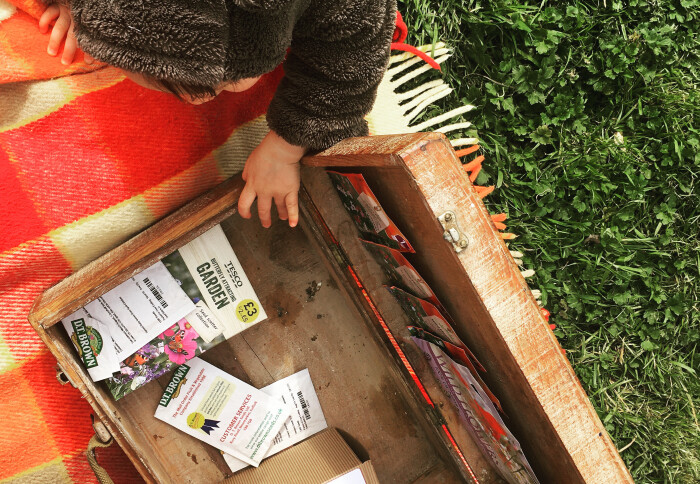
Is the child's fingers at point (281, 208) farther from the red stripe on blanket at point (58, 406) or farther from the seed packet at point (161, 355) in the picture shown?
the red stripe on blanket at point (58, 406)

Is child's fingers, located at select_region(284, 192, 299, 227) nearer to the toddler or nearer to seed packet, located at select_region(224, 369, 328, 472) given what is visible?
the toddler

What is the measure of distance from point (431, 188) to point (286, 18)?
0.30 meters

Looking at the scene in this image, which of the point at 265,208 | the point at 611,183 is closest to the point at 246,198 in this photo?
the point at 265,208

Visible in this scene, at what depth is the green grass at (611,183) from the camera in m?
1.46

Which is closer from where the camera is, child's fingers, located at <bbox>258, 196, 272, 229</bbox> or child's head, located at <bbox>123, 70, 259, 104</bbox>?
child's head, located at <bbox>123, 70, 259, 104</bbox>

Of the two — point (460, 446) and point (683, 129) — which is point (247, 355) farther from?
point (683, 129)

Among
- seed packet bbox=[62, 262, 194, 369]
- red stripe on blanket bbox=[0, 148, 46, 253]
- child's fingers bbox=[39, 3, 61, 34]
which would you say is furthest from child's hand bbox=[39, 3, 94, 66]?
seed packet bbox=[62, 262, 194, 369]

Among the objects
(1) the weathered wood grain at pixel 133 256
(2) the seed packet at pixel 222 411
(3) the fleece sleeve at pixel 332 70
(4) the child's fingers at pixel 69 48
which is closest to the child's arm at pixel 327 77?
(3) the fleece sleeve at pixel 332 70

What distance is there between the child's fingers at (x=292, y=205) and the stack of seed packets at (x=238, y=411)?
1.28ft

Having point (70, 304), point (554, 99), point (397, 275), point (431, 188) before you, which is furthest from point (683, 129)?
point (70, 304)

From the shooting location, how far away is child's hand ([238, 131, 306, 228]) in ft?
3.23

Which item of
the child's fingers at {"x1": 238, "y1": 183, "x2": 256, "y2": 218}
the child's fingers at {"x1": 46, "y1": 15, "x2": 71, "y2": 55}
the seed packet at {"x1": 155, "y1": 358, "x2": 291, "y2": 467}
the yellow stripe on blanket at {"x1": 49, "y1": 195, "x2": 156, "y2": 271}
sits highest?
the child's fingers at {"x1": 46, "y1": 15, "x2": 71, "y2": 55}

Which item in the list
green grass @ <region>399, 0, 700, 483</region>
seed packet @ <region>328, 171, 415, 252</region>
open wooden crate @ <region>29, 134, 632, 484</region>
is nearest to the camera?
open wooden crate @ <region>29, 134, 632, 484</region>

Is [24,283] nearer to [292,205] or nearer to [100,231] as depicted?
[100,231]
